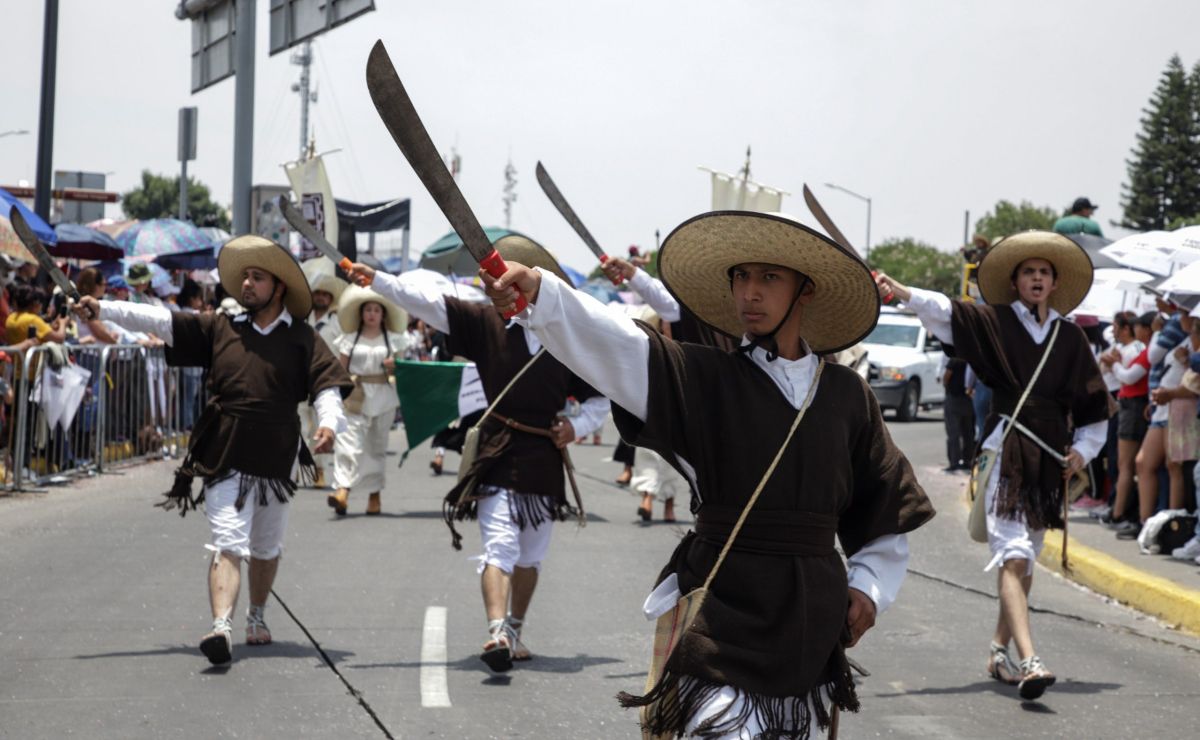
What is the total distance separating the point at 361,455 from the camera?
44.6 ft

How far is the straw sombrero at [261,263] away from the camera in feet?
25.0

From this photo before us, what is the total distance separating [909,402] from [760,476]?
24.2 meters

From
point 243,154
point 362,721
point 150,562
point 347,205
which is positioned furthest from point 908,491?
point 347,205

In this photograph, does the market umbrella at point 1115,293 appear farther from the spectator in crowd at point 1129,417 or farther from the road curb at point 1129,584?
the road curb at point 1129,584

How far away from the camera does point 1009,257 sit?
24.5 feet

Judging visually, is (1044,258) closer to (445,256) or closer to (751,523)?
(751,523)

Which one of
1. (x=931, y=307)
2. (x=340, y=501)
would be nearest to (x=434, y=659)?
(x=931, y=307)

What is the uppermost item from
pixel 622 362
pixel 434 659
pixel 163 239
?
pixel 163 239

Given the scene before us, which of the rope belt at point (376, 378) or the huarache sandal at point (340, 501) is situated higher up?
the rope belt at point (376, 378)

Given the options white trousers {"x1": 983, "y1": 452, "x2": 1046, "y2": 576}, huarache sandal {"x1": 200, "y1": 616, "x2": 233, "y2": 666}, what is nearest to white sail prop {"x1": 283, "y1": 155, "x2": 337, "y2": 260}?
huarache sandal {"x1": 200, "y1": 616, "x2": 233, "y2": 666}

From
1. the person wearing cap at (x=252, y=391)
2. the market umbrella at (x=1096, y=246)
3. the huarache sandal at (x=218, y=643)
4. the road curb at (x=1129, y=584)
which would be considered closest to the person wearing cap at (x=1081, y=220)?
the market umbrella at (x=1096, y=246)

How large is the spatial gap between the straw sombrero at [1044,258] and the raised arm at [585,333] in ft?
13.2

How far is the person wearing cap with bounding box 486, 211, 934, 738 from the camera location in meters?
3.95

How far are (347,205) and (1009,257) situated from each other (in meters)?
19.2
